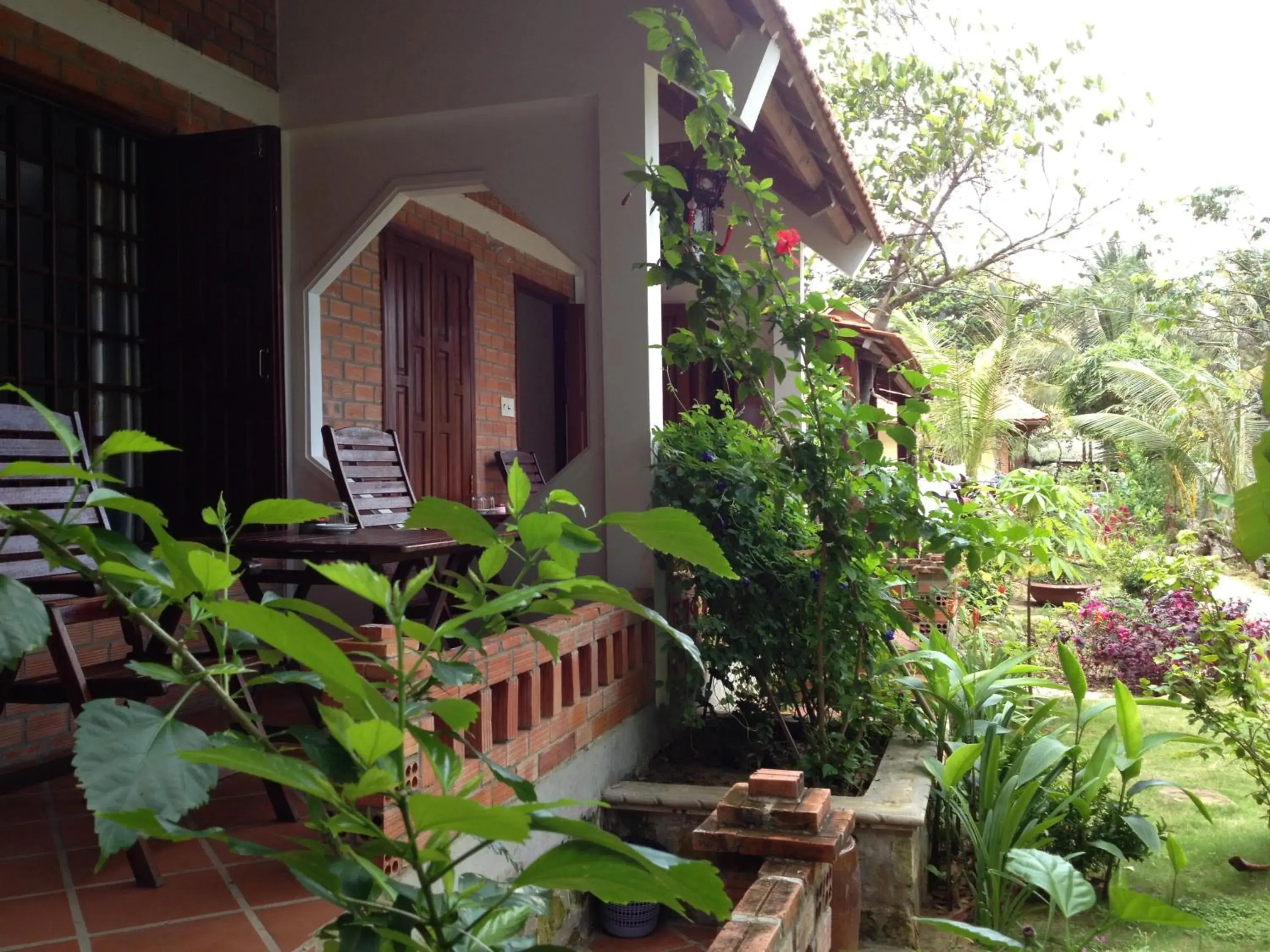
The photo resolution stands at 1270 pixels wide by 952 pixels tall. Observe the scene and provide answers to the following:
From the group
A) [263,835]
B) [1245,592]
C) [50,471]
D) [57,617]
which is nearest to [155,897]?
[263,835]

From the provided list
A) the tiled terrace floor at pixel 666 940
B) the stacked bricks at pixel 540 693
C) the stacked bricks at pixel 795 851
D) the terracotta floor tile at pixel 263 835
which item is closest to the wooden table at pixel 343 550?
the stacked bricks at pixel 540 693

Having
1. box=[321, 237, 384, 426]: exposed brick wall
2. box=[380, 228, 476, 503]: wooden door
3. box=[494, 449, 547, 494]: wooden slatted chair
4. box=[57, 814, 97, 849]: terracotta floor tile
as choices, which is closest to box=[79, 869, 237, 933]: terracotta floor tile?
box=[57, 814, 97, 849]: terracotta floor tile

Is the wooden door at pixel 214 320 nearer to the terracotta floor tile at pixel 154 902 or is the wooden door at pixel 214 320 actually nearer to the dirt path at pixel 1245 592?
the terracotta floor tile at pixel 154 902

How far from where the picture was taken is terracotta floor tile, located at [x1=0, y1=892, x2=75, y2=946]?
2262 mm

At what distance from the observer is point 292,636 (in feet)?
1.90

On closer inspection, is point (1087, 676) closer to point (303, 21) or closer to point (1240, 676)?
point (1240, 676)

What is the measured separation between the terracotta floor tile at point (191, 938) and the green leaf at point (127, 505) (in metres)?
1.78

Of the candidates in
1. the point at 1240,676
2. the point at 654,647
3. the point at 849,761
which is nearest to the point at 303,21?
the point at 654,647

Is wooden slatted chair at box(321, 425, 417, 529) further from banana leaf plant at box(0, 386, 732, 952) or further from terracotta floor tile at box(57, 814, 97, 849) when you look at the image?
banana leaf plant at box(0, 386, 732, 952)

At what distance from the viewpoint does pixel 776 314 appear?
4004 mm

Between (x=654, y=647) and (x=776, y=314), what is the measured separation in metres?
1.45

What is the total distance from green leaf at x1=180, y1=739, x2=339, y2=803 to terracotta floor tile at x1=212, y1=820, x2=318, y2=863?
208 cm

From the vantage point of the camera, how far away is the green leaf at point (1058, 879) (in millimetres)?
1761

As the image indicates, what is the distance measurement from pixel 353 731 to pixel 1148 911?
1.44 m
